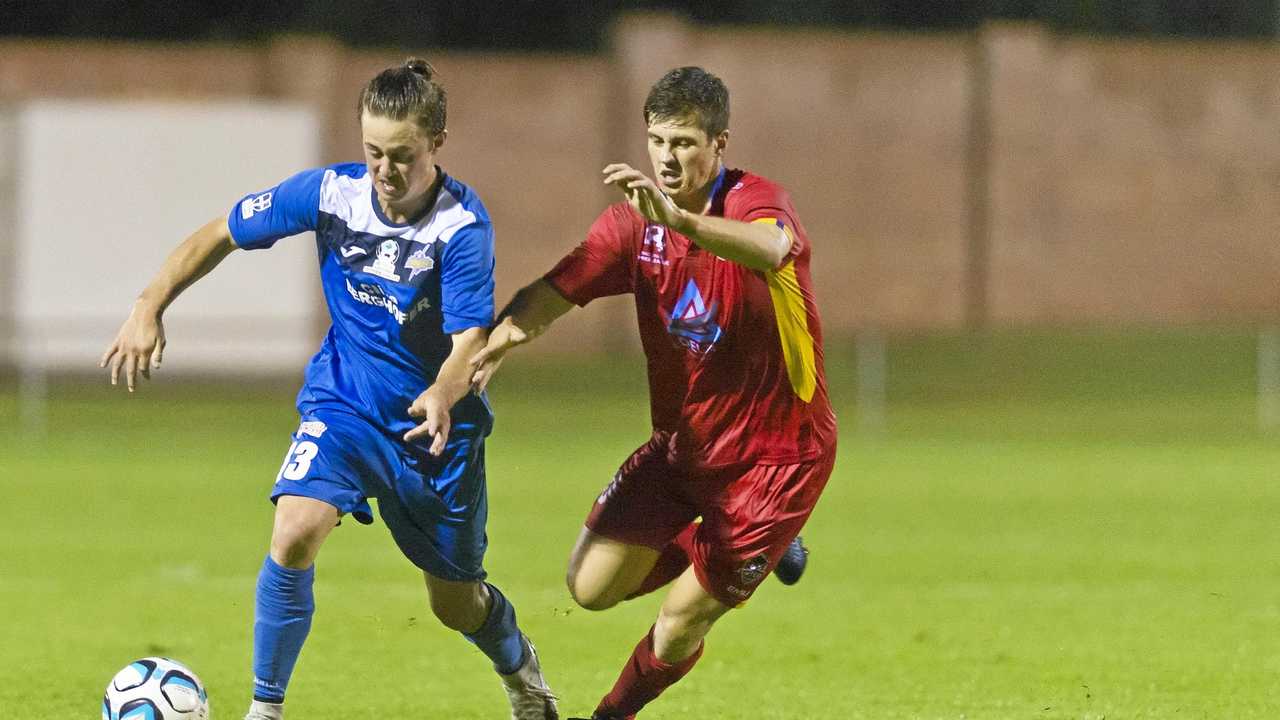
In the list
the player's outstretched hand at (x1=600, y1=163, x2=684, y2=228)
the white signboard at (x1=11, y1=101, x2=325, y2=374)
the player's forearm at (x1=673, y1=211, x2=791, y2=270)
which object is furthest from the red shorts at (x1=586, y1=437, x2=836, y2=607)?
the white signboard at (x1=11, y1=101, x2=325, y2=374)

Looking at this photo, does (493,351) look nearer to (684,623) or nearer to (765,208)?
(765,208)

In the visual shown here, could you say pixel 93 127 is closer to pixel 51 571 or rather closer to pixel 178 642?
pixel 51 571

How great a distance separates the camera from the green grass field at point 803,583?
7.17 metres

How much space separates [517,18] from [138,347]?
3016cm

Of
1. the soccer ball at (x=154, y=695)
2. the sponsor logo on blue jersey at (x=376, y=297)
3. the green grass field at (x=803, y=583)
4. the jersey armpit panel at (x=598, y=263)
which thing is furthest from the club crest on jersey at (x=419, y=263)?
the green grass field at (x=803, y=583)

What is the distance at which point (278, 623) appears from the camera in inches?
227

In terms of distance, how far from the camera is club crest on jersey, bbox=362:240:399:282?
230 inches

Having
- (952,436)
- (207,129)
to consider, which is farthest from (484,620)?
(207,129)

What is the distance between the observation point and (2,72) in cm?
3019

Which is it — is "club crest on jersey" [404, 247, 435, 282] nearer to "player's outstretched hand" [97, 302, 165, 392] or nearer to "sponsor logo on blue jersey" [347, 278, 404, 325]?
"sponsor logo on blue jersey" [347, 278, 404, 325]

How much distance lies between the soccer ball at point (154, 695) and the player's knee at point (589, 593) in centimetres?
122

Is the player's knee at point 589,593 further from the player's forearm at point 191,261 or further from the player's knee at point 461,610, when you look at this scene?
the player's forearm at point 191,261

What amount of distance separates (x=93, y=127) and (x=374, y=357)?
23059 millimetres

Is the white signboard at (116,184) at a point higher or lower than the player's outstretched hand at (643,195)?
lower
